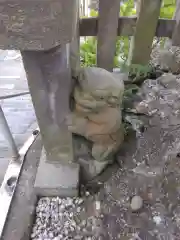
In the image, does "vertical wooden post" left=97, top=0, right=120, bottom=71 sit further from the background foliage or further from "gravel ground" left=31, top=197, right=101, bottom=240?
"gravel ground" left=31, top=197, right=101, bottom=240

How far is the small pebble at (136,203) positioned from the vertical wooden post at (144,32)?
0.72 meters

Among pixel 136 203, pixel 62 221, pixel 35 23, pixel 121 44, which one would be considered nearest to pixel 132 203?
pixel 136 203

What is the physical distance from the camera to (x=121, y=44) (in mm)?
1567

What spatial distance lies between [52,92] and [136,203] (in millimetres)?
494

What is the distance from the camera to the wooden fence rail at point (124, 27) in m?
1.18

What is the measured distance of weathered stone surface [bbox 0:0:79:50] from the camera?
0.53 meters

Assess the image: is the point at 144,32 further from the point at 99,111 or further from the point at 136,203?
the point at 136,203

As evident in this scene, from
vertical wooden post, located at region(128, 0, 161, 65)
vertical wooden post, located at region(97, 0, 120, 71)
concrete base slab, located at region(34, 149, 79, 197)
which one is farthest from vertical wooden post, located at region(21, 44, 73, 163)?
vertical wooden post, located at region(128, 0, 161, 65)

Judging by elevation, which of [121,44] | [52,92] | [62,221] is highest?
[52,92]

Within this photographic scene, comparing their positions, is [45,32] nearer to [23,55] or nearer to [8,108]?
[23,55]

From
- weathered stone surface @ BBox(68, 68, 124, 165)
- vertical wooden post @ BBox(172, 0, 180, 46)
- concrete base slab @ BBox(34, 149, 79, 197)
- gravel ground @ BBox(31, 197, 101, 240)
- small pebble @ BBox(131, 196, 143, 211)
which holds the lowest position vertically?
gravel ground @ BBox(31, 197, 101, 240)

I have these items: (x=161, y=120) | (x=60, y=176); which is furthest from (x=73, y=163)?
(x=161, y=120)

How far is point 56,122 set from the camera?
2.97ft

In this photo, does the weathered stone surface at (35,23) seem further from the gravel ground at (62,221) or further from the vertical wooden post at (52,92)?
the gravel ground at (62,221)
